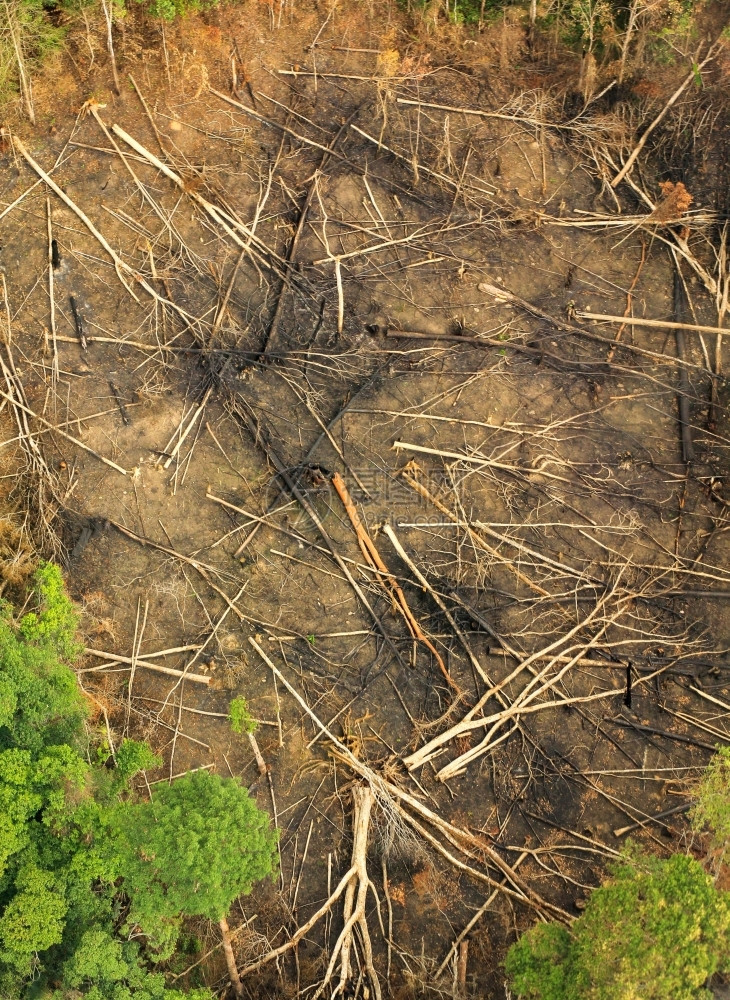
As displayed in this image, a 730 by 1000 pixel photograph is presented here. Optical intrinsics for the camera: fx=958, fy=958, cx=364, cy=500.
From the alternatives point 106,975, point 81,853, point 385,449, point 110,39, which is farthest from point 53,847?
point 110,39

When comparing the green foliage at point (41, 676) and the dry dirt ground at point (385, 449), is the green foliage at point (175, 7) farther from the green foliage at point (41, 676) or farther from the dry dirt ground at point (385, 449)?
the green foliage at point (41, 676)

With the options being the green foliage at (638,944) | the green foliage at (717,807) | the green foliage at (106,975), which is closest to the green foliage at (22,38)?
the green foliage at (106,975)

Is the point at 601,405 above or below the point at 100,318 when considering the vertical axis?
below

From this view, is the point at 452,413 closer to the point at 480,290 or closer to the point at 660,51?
the point at 480,290

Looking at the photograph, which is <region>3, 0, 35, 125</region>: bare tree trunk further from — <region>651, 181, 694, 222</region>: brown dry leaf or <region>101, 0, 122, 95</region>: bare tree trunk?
<region>651, 181, 694, 222</region>: brown dry leaf

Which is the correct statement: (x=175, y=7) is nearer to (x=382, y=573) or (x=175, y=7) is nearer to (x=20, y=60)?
(x=20, y=60)

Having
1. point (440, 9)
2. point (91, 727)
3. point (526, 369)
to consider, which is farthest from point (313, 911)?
point (440, 9)
